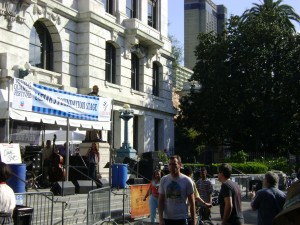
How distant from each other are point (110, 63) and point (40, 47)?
18.8 feet

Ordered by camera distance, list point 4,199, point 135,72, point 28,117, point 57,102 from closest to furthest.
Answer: point 4,199 < point 28,117 < point 57,102 < point 135,72

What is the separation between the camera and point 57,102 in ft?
51.8

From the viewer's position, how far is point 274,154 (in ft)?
124

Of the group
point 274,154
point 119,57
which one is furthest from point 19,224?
point 274,154

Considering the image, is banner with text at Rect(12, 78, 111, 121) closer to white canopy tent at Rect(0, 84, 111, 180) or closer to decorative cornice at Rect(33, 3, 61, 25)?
white canopy tent at Rect(0, 84, 111, 180)

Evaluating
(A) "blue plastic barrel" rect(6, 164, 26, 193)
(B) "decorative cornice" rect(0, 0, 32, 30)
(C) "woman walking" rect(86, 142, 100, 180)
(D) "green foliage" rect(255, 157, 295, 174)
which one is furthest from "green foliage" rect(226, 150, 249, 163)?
(A) "blue plastic barrel" rect(6, 164, 26, 193)

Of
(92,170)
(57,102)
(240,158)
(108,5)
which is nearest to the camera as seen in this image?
(57,102)

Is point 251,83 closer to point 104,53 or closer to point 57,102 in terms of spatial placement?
point 104,53

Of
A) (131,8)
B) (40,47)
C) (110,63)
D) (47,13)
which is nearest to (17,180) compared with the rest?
(40,47)

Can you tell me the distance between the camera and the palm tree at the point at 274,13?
37562 mm

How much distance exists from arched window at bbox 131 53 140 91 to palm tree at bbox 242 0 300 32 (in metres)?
11.0

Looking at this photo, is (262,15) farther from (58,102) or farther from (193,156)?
(58,102)

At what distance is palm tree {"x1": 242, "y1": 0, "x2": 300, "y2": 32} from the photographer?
37.6 m

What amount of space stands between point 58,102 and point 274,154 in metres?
25.3
